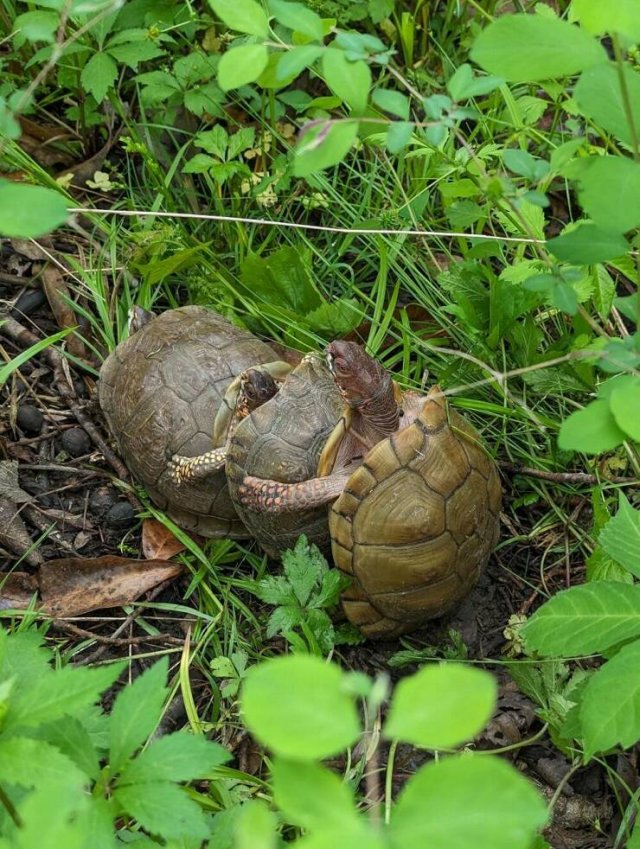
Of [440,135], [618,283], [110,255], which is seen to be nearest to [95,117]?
[110,255]

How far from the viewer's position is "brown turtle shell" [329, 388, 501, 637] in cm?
224

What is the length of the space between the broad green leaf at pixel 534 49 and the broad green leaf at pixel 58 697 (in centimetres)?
102

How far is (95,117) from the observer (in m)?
3.27

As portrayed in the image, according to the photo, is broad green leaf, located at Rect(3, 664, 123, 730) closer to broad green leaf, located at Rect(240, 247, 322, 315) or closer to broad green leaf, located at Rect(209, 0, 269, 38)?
broad green leaf, located at Rect(209, 0, 269, 38)

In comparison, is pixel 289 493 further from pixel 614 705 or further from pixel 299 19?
pixel 299 19

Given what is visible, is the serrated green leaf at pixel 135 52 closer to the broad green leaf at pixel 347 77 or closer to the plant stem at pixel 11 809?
the broad green leaf at pixel 347 77

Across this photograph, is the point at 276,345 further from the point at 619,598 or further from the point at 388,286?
the point at 619,598

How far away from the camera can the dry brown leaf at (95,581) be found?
2.65 m

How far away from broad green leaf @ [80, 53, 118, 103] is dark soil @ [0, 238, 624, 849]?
68 centimetres

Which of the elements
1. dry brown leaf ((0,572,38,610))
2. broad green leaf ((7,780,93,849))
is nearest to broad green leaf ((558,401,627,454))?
broad green leaf ((7,780,93,849))

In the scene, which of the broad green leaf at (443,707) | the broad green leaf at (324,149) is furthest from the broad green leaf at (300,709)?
the broad green leaf at (324,149)

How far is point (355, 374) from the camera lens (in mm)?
2395

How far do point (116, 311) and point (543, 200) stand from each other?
2.01m

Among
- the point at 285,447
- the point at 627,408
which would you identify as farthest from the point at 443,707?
the point at 285,447
